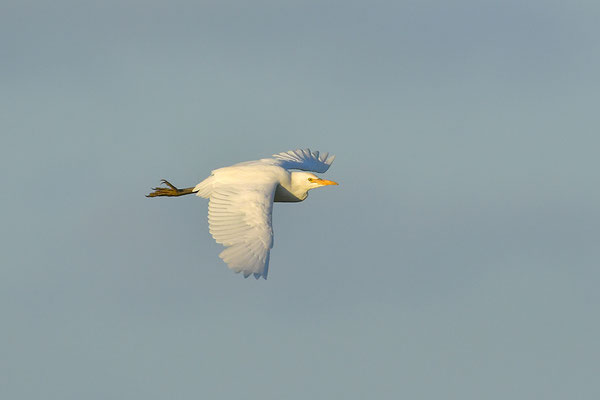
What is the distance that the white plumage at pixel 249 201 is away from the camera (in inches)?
1053

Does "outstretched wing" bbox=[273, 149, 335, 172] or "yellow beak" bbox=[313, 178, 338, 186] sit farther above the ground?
"outstretched wing" bbox=[273, 149, 335, 172]

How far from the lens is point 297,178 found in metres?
31.5

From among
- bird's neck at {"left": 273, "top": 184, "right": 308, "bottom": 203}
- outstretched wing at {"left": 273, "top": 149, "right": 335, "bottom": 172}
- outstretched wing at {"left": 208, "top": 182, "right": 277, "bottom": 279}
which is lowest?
outstretched wing at {"left": 208, "top": 182, "right": 277, "bottom": 279}

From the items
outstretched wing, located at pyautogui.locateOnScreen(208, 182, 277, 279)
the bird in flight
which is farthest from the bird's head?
outstretched wing, located at pyautogui.locateOnScreen(208, 182, 277, 279)

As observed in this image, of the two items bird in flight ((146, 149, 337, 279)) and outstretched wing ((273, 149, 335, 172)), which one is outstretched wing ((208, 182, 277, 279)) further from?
outstretched wing ((273, 149, 335, 172))

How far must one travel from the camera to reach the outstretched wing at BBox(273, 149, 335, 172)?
3452 centimetres

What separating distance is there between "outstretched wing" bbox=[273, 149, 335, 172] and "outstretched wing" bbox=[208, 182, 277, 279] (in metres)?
4.63

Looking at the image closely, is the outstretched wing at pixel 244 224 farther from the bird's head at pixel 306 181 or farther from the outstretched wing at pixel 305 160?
the outstretched wing at pixel 305 160

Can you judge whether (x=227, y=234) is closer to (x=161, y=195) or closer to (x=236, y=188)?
(x=236, y=188)

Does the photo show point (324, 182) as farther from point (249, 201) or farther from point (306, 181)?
point (249, 201)

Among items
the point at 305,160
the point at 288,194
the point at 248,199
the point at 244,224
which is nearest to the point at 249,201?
the point at 248,199

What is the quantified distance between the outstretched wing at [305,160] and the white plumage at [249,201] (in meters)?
0.59

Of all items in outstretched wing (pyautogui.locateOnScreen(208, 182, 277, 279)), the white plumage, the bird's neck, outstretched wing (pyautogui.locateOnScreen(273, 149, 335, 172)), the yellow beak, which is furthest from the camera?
outstretched wing (pyautogui.locateOnScreen(273, 149, 335, 172))

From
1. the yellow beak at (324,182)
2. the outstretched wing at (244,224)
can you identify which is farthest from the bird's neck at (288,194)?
the outstretched wing at (244,224)
